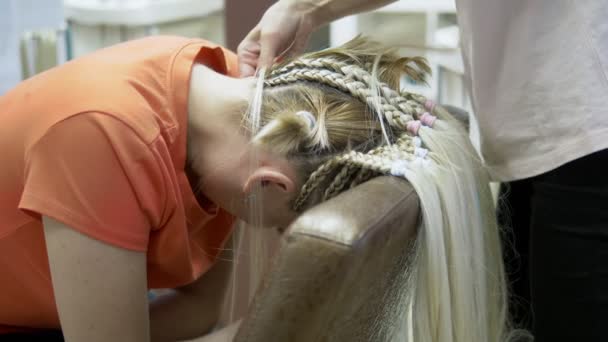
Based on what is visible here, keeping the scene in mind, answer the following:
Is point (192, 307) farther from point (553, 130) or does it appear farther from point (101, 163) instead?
point (553, 130)

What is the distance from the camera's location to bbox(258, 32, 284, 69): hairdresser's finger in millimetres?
1049

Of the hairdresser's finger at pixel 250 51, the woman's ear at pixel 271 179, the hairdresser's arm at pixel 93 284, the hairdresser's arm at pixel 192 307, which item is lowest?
the hairdresser's arm at pixel 192 307

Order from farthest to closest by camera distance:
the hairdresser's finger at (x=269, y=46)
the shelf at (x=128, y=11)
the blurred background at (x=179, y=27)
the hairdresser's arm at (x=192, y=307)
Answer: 1. the shelf at (x=128, y=11)
2. the blurred background at (x=179, y=27)
3. the hairdresser's arm at (x=192, y=307)
4. the hairdresser's finger at (x=269, y=46)

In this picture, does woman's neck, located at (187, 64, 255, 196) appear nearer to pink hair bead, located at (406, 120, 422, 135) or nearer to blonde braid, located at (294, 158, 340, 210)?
blonde braid, located at (294, 158, 340, 210)

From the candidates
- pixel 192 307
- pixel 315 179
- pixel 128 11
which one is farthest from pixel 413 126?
pixel 128 11

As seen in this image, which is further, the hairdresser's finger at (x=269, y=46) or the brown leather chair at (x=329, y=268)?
the hairdresser's finger at (x=269, y=46)

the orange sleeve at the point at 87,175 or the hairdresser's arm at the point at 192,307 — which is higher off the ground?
the orange sleeve at the point at 87,175

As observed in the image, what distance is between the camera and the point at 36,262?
0.96 meters

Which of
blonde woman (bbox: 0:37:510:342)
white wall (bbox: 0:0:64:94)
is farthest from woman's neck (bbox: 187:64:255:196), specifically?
white wall (bbox: 0:0:64:94)

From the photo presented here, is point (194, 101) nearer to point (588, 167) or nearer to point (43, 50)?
point (588, 167)

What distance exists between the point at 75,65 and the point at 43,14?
152cm

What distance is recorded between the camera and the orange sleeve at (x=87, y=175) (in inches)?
31.6

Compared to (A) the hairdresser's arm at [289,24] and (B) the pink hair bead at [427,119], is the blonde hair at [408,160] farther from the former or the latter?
(A) the hairdresser's arm at [289,24]

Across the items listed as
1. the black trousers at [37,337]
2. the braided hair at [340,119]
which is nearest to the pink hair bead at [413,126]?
the braided hair at [340,119]
